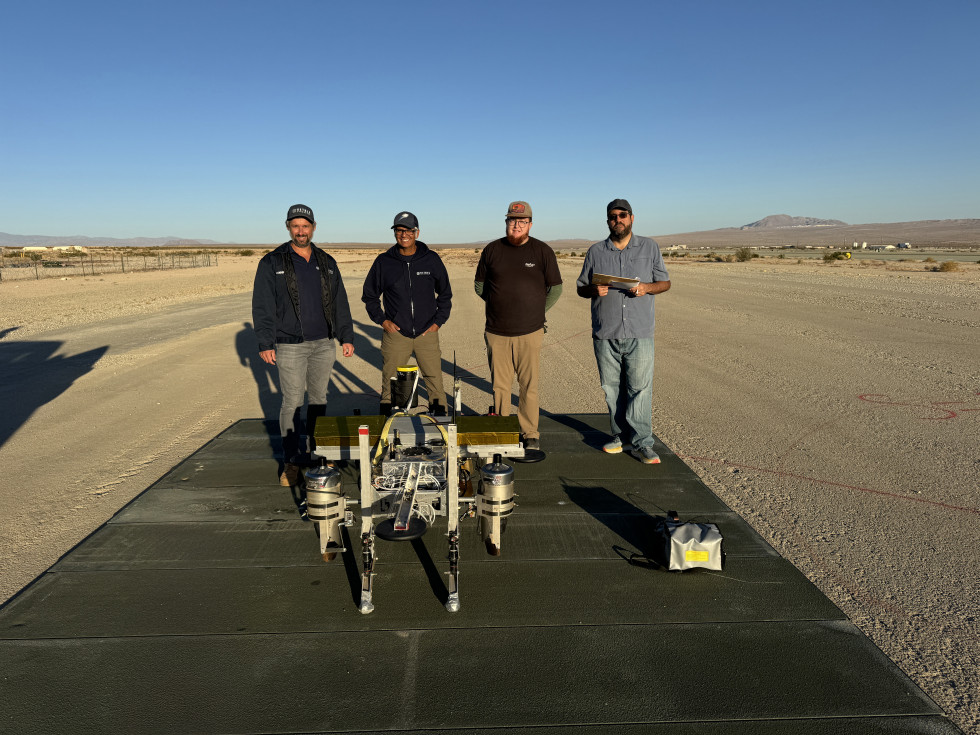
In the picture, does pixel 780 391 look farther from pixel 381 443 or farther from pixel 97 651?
pixel 97 651

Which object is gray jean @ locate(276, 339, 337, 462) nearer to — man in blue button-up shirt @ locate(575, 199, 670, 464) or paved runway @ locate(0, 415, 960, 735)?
paved runway @ locate(0, 415, 960, 735)

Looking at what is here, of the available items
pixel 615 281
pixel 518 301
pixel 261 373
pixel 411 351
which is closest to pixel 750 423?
pixel 615 281

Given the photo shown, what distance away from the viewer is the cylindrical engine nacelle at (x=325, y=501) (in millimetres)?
3873

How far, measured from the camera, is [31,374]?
11.1 meters

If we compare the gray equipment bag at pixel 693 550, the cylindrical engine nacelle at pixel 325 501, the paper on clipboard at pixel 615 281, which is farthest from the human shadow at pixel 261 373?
the gray equipment bag at pixel 693 550

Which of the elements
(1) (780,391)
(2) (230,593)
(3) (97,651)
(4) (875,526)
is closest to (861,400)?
(1) (780,391)

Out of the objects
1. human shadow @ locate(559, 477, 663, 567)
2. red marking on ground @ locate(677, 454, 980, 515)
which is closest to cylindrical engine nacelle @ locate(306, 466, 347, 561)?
human shadow @ locate(559, 477, 663, 567)

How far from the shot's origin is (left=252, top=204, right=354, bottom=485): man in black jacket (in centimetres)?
529

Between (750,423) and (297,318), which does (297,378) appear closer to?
(297,318)

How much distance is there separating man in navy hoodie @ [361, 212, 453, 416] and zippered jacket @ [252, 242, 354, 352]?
72 cm

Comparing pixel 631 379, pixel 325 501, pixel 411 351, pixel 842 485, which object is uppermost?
pixel 411 351

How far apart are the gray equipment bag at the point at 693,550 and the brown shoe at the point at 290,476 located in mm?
3350

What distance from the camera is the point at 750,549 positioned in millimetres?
4406

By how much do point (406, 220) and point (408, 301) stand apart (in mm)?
853
